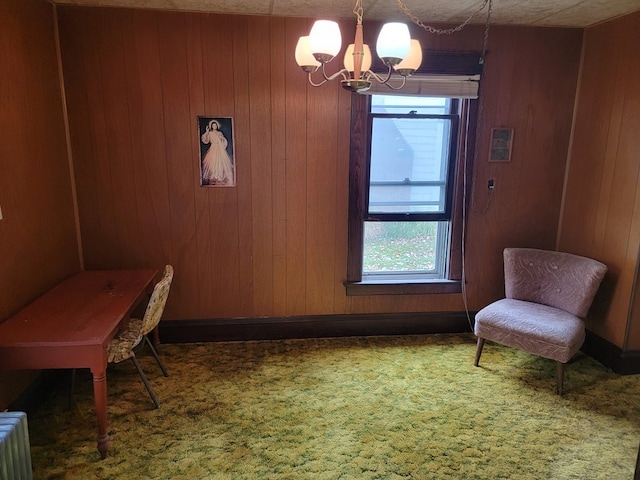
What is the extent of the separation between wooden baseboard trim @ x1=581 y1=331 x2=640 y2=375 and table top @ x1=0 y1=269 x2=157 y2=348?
3.30 m

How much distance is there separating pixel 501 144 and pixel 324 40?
222 cm

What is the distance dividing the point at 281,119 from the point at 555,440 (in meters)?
2.70

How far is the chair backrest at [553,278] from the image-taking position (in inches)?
122

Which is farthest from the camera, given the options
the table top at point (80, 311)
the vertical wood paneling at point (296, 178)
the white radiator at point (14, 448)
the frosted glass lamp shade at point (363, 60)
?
the vertical wood paneling at point (296, 178)

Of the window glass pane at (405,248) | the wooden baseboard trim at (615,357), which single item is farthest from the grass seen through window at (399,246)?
the wooden baseboard trim at (615,357)

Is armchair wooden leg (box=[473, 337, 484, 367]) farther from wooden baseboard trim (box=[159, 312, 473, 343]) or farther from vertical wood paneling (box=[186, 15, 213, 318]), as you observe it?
vertical wood paneling (box=[186, 15, 213, 318])

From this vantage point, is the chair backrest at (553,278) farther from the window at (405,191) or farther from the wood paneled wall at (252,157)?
the window at (405,191)

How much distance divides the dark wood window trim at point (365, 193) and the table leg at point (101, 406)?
1.95 meters

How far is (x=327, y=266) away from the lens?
3.56 meters

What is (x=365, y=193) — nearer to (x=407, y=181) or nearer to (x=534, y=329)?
(x=407, y=181)

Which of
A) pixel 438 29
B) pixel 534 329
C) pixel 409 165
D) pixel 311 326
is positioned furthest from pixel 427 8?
pixel 311 326

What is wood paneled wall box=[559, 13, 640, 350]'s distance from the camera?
9.89 feet

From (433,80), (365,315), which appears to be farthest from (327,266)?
(433,80)

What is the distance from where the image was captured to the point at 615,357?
3.15 m
